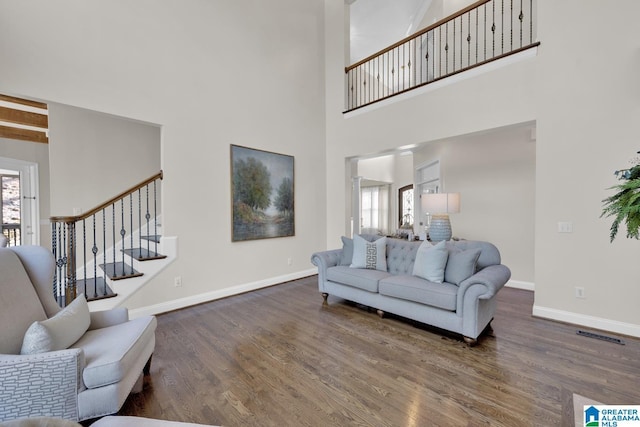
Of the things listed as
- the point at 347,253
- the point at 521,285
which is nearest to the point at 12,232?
the point at 347,253

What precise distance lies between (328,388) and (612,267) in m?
3.14

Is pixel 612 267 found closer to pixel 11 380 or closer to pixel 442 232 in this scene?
pixel 442 232

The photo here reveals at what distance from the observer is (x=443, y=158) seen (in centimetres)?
523

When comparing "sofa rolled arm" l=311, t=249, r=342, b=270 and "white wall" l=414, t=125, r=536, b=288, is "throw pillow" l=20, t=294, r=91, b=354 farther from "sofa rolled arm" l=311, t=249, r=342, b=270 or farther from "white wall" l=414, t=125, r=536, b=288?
"white wall" l=414, t=125, r=536, b=288

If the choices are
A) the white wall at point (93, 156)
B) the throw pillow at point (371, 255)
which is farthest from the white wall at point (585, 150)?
the white wall at point (93, 156)

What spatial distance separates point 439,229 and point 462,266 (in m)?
1.03

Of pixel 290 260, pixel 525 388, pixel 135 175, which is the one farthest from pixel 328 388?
pixel 135 175

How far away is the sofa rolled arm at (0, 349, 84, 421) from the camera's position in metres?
1.31

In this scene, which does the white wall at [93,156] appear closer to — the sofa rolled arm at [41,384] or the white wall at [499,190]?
the sofa rolled arm at [41,384]

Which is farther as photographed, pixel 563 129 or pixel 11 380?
pixel 563 129

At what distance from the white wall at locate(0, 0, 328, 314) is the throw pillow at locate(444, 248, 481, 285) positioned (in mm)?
2802

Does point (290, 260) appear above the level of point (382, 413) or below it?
above

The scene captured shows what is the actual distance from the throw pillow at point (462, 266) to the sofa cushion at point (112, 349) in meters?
2.80

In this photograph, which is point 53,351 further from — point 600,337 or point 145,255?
point 600,337
